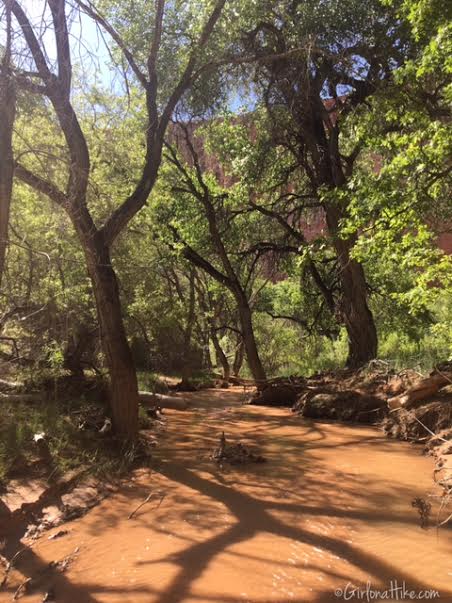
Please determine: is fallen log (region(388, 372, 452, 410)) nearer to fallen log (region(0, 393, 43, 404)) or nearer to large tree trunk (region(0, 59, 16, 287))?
fallen log (region(0, 393, 43, 404))

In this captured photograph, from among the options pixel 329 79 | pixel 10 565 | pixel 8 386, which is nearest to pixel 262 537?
pixel 10 565

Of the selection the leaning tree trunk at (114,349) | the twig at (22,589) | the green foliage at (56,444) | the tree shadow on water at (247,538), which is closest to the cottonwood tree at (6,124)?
the leaning tree trunk at (114,349)

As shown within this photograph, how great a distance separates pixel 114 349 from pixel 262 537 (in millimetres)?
4014

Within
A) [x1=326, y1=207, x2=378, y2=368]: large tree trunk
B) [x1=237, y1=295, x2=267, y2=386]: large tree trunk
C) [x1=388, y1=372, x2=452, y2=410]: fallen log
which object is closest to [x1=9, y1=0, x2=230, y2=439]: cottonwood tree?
[x1=388, y1=372, x2=452, y2=410]: fallen log

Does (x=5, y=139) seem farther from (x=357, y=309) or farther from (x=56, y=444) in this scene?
(x=357, y=309)

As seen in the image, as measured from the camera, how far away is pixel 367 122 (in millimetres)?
8906

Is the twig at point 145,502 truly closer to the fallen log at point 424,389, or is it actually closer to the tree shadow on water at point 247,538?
the tree shadow on water at point 247,538

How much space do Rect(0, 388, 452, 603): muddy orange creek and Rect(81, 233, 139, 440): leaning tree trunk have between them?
31.7 inches

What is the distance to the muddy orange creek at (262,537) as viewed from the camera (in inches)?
144

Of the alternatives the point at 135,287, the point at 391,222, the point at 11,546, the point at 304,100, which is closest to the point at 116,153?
the point at 135,287

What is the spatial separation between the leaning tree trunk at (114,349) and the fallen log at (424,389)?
4777 mm

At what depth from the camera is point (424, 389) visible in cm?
863

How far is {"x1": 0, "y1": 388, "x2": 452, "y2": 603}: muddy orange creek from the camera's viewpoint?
3646 mm

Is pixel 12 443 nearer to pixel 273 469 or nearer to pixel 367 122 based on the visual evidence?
pixel 273 469
